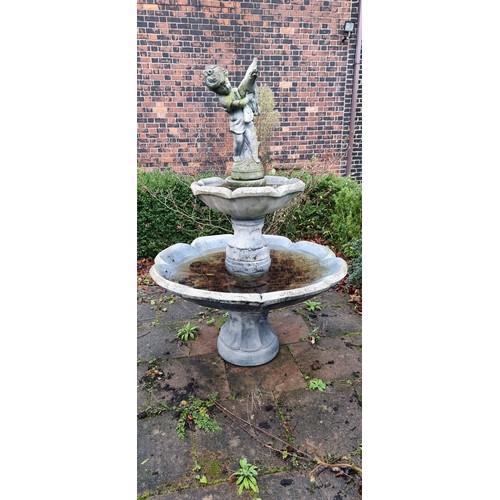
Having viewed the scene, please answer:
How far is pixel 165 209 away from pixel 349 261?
277 cm

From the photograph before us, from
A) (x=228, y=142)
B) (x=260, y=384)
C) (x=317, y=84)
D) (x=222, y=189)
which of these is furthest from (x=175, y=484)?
(x=317, y=84)

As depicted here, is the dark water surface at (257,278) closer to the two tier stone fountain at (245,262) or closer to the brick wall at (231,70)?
the two tier stone fountain at (245,262)

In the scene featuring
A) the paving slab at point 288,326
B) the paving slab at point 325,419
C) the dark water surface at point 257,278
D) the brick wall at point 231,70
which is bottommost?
the paving slab at point 325,419

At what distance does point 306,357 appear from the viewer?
10.3 ft

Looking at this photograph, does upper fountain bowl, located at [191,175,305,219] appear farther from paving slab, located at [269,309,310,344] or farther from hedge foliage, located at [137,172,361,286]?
hedge foliage, located at [137,172,361,286]

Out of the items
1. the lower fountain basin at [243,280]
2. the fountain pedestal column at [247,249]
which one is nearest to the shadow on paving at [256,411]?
the lower fountain basin at [243,280]

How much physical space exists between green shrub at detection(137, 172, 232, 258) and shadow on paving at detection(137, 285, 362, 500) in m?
1.81

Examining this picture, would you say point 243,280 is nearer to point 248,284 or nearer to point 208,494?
A: point 248,284

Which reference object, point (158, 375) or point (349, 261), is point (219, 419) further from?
point (349, 261)

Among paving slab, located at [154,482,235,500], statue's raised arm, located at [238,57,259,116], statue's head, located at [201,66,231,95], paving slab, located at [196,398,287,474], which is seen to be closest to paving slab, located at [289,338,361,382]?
paving slab, located at [196,398,287,474]

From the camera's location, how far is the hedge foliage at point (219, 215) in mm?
5086

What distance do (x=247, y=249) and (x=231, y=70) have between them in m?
4.10

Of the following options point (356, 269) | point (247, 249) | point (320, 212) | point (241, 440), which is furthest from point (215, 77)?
point (320, 212)

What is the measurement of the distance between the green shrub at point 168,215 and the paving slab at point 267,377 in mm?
2630
